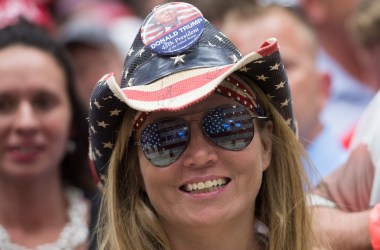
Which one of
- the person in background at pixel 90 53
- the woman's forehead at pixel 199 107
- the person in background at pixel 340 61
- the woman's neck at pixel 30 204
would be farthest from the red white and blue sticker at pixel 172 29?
the person in background at pixel 340 61

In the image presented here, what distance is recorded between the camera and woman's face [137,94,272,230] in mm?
3010

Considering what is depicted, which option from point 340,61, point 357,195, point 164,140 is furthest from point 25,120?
point 340,61

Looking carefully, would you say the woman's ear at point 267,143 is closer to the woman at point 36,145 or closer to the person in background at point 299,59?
the woman at point 36,145

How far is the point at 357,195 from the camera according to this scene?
11.6 ft

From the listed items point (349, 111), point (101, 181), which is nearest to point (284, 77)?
point (101, 181)

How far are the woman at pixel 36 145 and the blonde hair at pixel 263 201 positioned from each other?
1.01 metres

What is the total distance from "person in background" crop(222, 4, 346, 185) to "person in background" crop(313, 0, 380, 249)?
3.93 ft

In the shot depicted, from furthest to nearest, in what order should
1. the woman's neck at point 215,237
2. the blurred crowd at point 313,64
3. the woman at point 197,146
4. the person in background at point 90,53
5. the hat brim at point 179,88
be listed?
the person in background at point 90,53
the blurred crowd at point 313,64
the woman's neck at point 215,237
the woman at point 197,146
the hat brim at point 179,88

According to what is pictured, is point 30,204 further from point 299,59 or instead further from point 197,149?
point 299,59

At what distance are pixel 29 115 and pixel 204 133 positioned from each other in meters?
1.41

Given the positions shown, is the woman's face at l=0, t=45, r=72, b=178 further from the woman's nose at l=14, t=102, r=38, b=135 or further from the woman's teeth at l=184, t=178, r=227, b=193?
the woman's teeth at l=184, t=178, r=227, b=193

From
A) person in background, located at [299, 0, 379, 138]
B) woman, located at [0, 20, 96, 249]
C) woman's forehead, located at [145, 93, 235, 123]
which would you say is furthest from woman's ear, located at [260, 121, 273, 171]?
person in background, located at [299, 0, 379, 138]

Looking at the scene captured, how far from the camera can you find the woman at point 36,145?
13.7 feet

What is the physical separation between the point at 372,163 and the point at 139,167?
0.88 m
